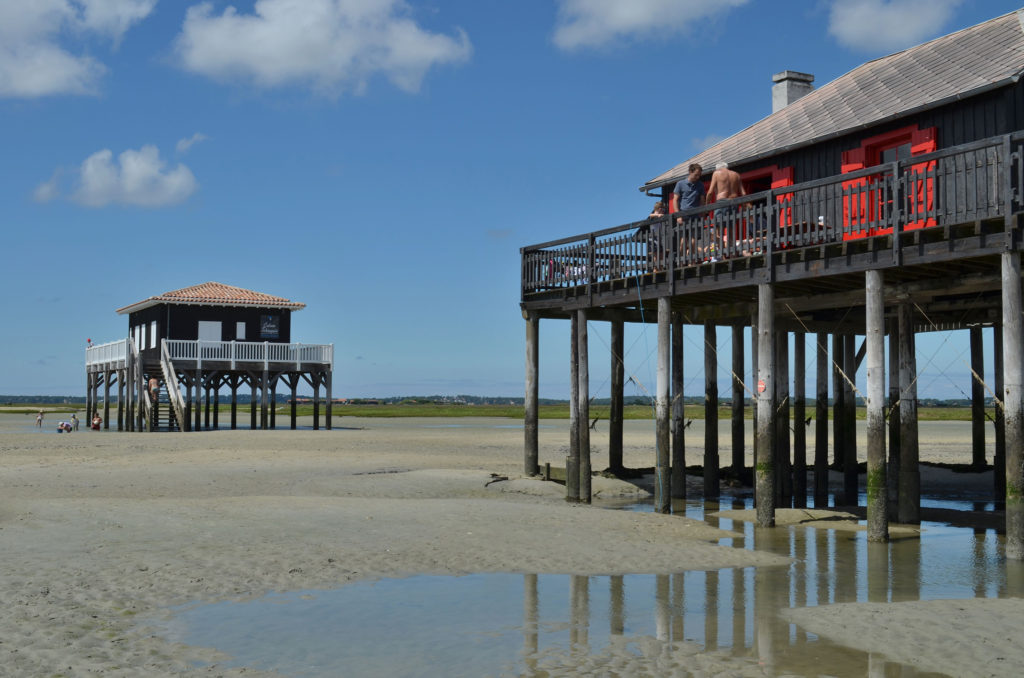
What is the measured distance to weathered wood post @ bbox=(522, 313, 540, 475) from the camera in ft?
72.8

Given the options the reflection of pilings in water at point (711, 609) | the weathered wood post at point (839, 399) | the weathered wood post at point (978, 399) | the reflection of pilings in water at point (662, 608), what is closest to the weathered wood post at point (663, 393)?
the weathered wood post at point (839, 399)

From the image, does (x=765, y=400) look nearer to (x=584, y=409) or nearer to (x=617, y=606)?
(x=584, y=409)

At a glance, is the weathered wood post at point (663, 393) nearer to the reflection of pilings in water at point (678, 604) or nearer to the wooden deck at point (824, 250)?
the wooden deck at point (824, 250)

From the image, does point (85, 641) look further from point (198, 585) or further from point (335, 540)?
point (335, 540)

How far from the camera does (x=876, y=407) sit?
14.1 metres

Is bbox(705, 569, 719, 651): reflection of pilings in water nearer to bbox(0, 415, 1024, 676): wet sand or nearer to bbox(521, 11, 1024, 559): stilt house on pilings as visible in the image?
bbox(0, 415, 1024, 676): wet sand

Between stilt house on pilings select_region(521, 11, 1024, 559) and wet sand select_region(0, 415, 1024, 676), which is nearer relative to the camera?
wet sand select_region(0, 415, 1024, 676)

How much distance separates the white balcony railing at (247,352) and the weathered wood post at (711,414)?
24863 mm

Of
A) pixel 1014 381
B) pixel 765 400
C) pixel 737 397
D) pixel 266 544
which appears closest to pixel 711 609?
pixel 1014 381

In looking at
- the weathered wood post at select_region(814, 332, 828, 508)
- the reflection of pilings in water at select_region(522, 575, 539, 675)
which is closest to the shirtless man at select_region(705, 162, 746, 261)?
the weathered wood post at select_region(814, 332, 828, 508)

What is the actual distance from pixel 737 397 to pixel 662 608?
12.9m

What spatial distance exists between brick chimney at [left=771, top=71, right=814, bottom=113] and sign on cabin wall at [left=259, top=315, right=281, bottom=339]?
29.9m

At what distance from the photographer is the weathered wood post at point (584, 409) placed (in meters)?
19.9

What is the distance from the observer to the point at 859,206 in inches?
559
